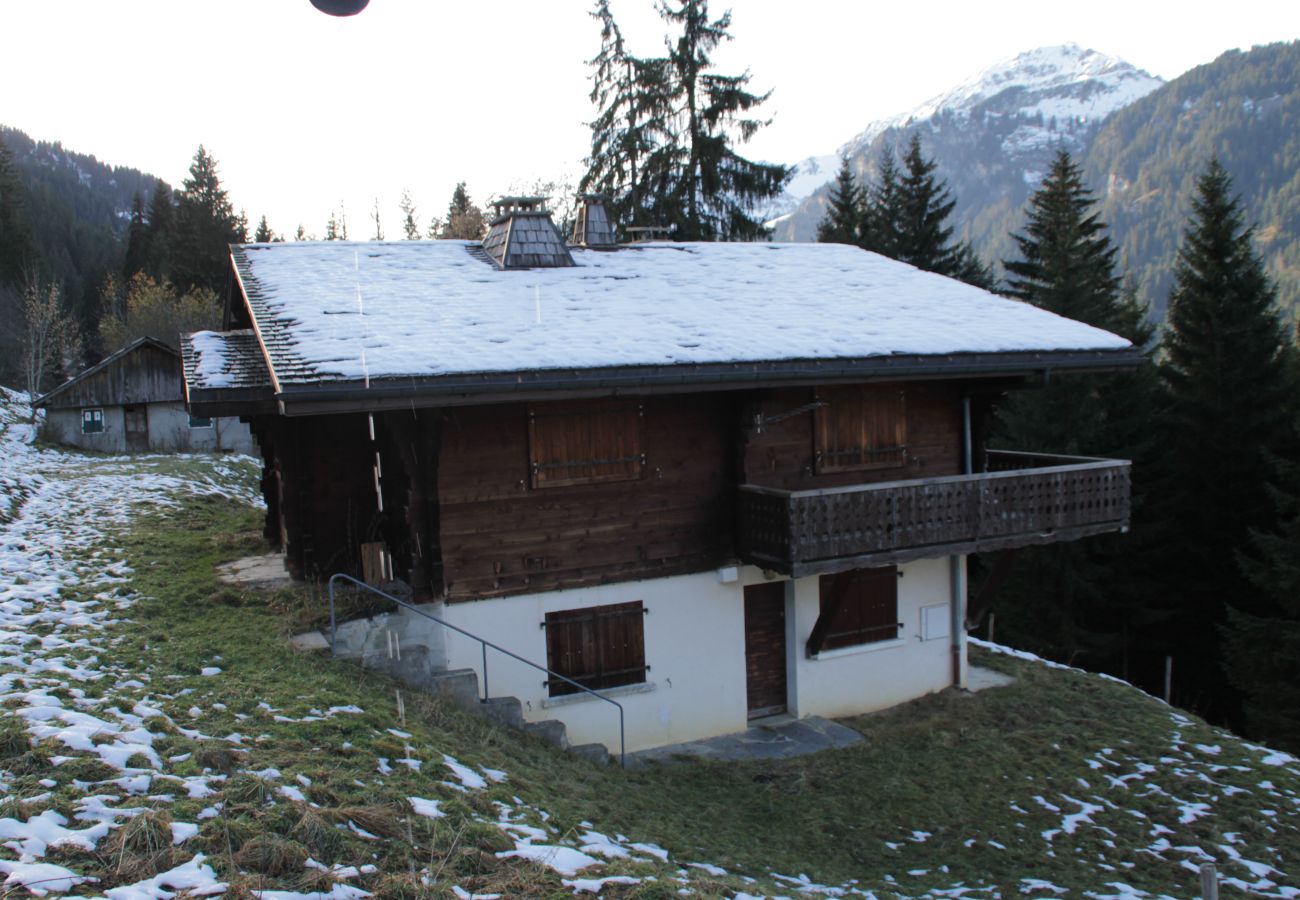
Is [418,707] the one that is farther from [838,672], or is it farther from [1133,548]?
[1133,548]

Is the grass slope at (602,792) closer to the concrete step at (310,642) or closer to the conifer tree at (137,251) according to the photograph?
the concrete step at (310,642)

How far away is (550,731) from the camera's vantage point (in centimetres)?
1181

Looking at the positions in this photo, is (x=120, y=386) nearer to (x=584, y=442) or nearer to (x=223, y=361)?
(x=223, y=361)

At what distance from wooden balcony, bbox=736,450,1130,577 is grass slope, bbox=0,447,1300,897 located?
271 cm

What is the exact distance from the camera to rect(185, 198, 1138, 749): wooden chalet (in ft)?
39.7

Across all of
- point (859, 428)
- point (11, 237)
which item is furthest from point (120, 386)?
point (11, 237)

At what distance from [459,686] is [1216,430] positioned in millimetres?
25202

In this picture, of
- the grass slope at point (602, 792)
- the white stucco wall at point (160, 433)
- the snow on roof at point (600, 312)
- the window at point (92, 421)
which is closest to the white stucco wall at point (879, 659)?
the grass slope at point (602, 792)

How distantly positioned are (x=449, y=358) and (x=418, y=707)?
3.78 meters

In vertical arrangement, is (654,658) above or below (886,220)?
below

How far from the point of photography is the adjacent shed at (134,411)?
119ft

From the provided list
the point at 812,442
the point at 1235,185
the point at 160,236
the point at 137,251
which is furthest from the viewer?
the point at 1235,185

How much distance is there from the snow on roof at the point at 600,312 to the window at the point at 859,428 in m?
1.03

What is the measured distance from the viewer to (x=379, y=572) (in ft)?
45.6
